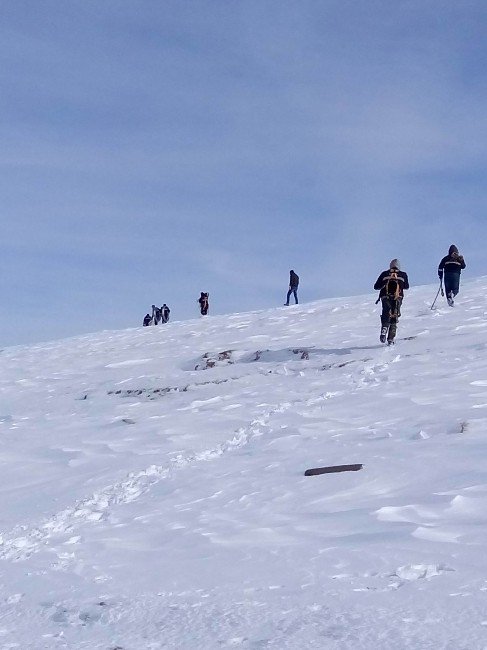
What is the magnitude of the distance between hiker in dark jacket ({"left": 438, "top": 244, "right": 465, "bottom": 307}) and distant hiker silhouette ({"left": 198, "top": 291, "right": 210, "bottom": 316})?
1804cm

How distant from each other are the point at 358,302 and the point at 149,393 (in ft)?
46.9

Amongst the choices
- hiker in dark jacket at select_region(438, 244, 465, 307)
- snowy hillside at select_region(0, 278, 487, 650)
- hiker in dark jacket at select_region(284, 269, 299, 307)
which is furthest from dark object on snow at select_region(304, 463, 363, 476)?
hiker in dark jacket at select_region(284, 269, 299, 307)

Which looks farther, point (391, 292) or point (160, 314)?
point (160, 314)

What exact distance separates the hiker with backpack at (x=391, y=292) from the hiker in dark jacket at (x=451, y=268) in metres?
4.27

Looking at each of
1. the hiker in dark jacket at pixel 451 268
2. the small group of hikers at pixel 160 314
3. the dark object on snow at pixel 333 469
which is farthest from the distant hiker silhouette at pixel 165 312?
the dark object on snow at pixel 333 469

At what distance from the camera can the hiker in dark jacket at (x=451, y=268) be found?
20.6m

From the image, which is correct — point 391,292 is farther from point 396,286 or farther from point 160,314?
point 160,314

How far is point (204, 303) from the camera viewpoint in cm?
3831

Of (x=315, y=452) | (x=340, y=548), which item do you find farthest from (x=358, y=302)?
(x=340, y=548)

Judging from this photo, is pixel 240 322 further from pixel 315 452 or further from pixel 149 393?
pixel 315 452

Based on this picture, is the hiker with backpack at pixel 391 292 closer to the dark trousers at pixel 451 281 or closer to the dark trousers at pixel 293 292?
the dark trousers at pixel 451 281

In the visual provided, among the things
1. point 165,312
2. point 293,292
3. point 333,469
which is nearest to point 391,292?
point 333,469

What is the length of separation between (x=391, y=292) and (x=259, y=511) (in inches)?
407

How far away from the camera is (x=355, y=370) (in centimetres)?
1473
